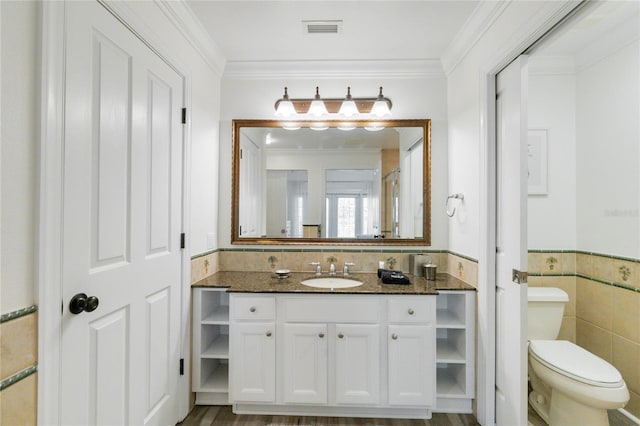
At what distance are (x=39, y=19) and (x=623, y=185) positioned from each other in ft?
10.2

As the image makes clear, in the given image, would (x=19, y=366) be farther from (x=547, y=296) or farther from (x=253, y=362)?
(x=547, y=296)

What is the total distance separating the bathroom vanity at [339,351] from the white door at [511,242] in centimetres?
23

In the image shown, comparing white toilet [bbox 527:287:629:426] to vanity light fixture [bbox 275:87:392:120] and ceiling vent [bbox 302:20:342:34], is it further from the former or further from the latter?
ceiling vent [bbox 302:20:342:34]

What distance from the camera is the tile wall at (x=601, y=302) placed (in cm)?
197

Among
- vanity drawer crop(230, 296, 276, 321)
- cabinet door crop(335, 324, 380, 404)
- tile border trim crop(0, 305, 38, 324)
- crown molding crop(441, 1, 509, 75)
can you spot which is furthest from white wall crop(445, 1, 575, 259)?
tile border trim crop(0, 305, 38, 324)

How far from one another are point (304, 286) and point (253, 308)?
1.17 ft

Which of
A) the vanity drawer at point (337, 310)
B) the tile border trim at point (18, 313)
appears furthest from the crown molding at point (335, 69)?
the tile border trim at point (18, 313)

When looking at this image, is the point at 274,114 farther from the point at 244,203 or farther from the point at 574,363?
the point at 574,363

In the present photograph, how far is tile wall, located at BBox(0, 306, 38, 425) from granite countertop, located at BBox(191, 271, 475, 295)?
1.07 m

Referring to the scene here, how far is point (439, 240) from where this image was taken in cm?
247

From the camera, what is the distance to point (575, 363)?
1752 millimetres

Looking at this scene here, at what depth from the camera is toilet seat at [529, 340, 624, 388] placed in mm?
1609

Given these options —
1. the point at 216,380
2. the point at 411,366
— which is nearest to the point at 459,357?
the point at 411,366

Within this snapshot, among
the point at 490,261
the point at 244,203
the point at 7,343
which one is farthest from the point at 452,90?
the point at 7,343
